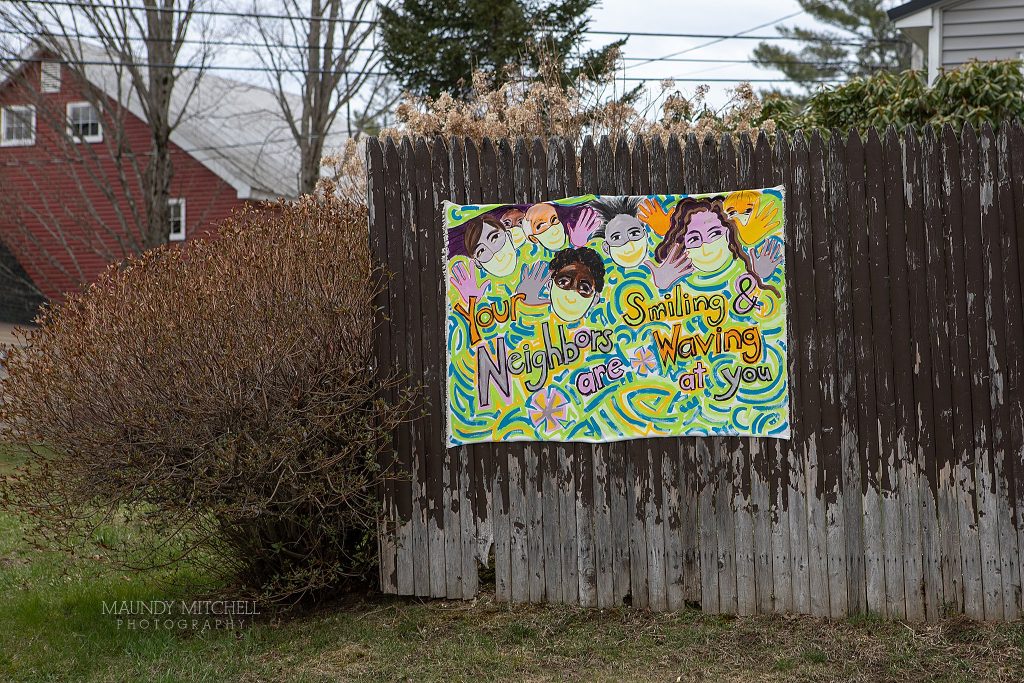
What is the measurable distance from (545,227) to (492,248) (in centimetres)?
30

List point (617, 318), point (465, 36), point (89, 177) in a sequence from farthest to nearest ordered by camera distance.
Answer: point (89, 177) < point (465, 36) < point (617, 318)

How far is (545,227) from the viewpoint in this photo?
5.07 m

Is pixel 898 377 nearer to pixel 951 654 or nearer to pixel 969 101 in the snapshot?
pixel 951 654

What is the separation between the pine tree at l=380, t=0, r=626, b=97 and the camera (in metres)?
15.0

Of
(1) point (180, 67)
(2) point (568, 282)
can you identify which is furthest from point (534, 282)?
(1) point (180, 67)

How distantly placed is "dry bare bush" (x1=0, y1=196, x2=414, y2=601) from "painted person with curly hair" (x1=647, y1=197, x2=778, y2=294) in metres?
1.47

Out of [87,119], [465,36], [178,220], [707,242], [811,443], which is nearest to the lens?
[811,443]

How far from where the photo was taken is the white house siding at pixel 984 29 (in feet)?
38.4

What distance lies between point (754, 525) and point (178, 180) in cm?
2045

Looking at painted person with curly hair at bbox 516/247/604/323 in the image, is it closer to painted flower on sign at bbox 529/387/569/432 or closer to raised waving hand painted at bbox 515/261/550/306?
raised waving hand painted at bbox 515/261/550/306

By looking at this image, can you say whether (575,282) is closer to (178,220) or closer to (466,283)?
(466,283)

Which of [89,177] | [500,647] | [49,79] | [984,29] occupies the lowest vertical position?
[500,647]

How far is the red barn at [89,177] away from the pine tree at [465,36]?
24.4 feet

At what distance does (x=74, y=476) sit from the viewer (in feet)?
15.7
